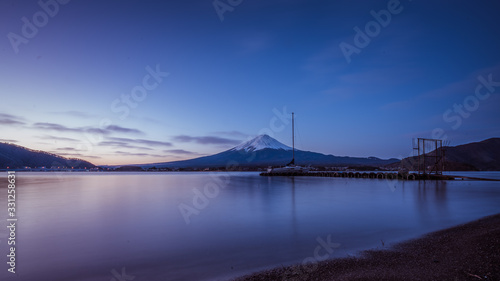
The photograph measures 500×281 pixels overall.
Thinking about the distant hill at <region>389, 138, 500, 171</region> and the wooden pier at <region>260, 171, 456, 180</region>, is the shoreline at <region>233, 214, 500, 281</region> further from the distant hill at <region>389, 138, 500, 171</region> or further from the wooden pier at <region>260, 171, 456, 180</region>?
the distant hill at <region>389, 138, 500, 171</region>

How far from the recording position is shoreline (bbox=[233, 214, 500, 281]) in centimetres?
467

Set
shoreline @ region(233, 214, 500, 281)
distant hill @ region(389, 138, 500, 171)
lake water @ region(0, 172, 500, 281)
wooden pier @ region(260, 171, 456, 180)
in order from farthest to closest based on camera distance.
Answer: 1. distant hill @ region(389, 138, 500, 171)
2. wooden pier @ region(260, 171, 456, 180)
3. lake water @ region(0, 172, 500, 281)
4. shoreline @ region(233, 214, 500, 281)

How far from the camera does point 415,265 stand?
529cm

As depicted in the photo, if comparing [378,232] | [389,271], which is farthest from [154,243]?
[378,232]

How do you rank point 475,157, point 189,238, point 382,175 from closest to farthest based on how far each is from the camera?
point 189,238, point 382,175, point 475,157

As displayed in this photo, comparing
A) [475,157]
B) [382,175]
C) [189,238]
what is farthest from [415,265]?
[475,157]

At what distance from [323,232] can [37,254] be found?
8289mm

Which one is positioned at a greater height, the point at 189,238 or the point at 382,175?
the point at 189,238

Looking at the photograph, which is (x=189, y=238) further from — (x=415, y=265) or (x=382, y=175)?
(x=382, y=175)

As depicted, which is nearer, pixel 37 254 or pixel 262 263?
pixel 262 263

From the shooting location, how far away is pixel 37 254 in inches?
288

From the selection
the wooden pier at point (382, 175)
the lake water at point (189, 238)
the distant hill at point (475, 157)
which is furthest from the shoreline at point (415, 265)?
the distant hill at point (475, 157)

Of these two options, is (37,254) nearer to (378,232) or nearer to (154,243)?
(154,243)

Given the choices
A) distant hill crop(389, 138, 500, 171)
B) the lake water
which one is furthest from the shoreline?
distant hill crop(389, 138, 500, 171)
